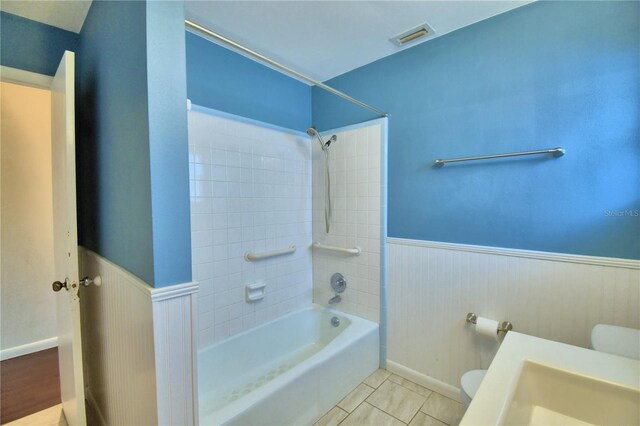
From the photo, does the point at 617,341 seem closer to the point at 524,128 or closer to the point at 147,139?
the point at 524,128

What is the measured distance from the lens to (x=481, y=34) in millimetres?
1726

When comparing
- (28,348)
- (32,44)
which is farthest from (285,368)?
(32,44)

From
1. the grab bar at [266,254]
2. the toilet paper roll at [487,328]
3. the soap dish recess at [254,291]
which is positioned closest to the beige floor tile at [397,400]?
the toilet paper roll at [487,328]

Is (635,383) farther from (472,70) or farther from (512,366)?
(472,70)

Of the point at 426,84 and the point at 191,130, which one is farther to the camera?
the point at 426,84

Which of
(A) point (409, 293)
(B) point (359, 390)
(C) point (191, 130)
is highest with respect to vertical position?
(C) point (191, 130)

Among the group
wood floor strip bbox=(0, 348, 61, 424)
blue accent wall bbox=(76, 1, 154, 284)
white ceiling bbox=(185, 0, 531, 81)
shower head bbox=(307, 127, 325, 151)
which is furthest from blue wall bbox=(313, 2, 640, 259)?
wood floor strip bbox=(0, 348, 61, 424)

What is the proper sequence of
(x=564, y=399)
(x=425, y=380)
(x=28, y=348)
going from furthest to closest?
1. (x=28, y=348)
2. (x=425, y=380)
3. (x=564, y=399)

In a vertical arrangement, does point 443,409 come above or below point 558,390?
below

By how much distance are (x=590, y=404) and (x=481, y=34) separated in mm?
1905

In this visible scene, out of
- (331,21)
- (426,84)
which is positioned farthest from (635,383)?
(331,21)

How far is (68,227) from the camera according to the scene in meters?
1.41

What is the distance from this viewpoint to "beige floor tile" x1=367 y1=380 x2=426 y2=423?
178cm

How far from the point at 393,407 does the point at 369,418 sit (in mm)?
194
